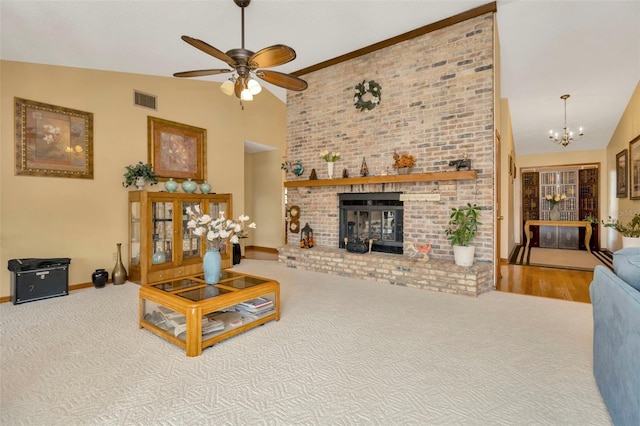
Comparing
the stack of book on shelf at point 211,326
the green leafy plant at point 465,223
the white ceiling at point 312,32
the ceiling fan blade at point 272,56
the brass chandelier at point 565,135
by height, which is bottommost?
the stack of book on shelf at point 211,326

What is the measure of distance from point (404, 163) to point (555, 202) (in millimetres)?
6504

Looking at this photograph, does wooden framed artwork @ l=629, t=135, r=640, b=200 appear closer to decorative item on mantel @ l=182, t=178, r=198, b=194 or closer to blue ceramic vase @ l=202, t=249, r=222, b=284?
blue ceramic vase @ l=202, t=249, r=222, b=284

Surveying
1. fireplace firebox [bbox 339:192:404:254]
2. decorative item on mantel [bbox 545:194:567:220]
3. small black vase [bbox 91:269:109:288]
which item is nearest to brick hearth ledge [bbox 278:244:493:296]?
fireplace firebox [bbox 339:192:404:254]

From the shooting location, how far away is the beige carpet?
5.46 feet

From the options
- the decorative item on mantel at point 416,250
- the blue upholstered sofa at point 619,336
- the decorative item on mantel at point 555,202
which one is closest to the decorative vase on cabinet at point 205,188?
the decorative item on mantel at point 416,250

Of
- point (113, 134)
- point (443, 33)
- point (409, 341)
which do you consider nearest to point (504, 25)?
point (443, 33)

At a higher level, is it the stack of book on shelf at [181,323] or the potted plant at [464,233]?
the potted plant at [464,233]

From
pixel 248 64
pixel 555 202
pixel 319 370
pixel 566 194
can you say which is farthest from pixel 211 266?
pixel 566 194

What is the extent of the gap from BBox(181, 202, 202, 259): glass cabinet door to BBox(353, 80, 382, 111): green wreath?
2.98 m

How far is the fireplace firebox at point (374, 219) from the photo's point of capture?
189 inches

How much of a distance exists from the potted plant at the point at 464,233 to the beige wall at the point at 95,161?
4.13 meters

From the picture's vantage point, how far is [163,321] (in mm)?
2670

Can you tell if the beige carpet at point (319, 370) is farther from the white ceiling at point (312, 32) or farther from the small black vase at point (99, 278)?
the white ceiling at point (312, 32)

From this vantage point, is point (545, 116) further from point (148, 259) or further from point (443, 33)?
point (148, 259)
